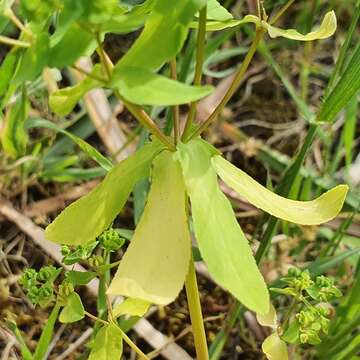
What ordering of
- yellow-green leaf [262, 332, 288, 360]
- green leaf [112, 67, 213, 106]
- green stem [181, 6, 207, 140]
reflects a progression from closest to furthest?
green leaf [112, 67, 213, 106]
green stem [181, 6, 207, 140]
yellow-green leaf [262, 332, 288, 360]

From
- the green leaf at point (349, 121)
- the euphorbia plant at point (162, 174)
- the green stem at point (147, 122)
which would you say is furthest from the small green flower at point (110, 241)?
the green leaf at point (349, 121)

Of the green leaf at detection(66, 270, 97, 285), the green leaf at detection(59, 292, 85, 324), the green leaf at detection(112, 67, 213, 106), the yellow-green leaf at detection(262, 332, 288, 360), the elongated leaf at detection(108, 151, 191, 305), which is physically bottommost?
the yellow-green leaf at detection(262, 332, 288, 360)

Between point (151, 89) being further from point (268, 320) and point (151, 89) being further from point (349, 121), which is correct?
point (349, 121)

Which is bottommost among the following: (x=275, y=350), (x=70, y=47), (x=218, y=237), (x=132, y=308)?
(x=275, y=350)

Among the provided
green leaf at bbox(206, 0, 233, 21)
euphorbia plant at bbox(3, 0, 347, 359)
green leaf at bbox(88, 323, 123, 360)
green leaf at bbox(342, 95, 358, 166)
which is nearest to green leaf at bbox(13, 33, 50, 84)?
euphorbia plant at bbox(3, 0, 347, 359)

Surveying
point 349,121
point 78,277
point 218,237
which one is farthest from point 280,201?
point 349,121

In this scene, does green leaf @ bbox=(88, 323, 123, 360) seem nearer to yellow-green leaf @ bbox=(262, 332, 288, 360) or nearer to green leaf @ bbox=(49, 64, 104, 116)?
yellow-green leaf @ bbox=(262, 332, 288, 360)

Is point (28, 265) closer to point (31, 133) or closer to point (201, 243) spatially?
point (31, 133)

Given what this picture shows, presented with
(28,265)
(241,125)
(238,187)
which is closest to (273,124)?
(241,125)
